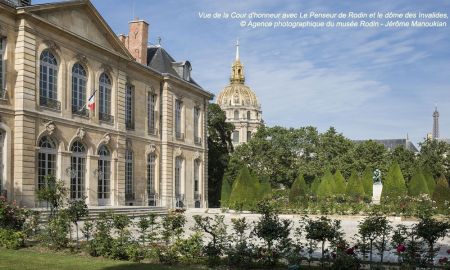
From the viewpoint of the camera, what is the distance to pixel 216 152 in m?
48.8

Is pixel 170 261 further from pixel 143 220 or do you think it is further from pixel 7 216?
pixel 7 216

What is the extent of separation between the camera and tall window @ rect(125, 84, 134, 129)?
2753 cm

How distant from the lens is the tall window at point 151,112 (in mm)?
29781

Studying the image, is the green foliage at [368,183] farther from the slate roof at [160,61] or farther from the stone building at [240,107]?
the stone building at [240,107]

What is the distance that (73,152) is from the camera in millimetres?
22719

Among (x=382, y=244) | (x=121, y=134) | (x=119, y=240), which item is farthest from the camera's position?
(x=121, y=134)

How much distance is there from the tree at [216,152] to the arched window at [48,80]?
88.7 feet

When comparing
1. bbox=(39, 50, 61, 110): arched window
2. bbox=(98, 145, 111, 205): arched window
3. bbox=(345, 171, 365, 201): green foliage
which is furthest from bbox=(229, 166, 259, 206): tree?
bbox=(39, 50, 61, 110): arched window

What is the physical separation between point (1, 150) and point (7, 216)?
6928mm

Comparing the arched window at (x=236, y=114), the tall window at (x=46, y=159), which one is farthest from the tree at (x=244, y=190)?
the arched window at (x=236, y=114)

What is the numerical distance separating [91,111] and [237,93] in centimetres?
9348

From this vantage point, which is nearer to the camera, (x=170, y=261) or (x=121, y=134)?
(x=170, y=261)

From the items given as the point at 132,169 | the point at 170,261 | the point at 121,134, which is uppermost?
the point at 121,134

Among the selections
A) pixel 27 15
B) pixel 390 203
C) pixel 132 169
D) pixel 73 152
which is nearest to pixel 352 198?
pixel 390 203
